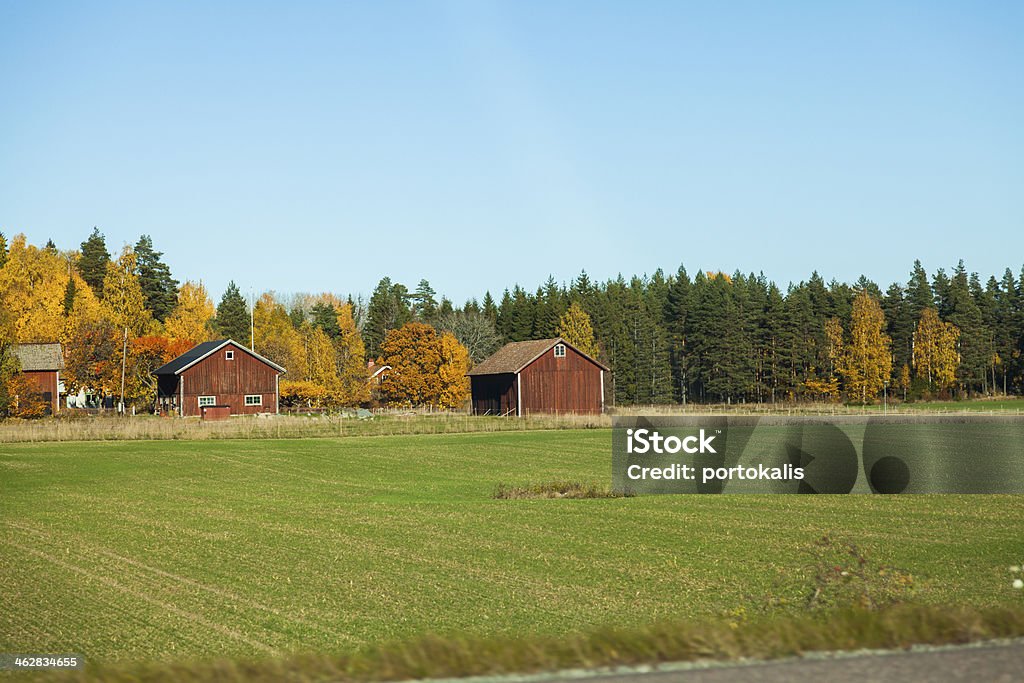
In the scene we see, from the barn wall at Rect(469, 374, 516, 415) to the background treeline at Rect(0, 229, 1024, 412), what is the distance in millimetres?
5190

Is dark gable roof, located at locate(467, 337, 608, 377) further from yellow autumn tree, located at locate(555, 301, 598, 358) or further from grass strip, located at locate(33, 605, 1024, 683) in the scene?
grass strip, located at locate(33, 605, 1024, 683)

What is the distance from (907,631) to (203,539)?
16733mm

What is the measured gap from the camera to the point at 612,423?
6041 centimetres

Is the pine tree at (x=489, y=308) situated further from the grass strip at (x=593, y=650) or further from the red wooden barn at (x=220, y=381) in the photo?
the grass strip at (x=593, y=650)

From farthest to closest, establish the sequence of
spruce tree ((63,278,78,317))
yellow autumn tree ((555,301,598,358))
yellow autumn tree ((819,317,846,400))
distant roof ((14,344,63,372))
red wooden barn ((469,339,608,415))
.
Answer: yellow autumn tree ((819,317,846,400)), yellow autumn tree ((555,301,598,358)), spruce tree ((63,278,78,317)), distant roof ((14,344,63,372)), red wooden barn ((469,339,608,415))

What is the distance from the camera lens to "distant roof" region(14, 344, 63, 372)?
259 feet

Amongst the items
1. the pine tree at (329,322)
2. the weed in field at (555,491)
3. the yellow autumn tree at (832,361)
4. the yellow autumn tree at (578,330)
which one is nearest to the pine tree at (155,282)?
the pine tree at (329,322)

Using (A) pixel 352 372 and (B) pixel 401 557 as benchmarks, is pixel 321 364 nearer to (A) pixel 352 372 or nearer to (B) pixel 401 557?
(A) pixel 352 372

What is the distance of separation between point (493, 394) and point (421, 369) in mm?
10354

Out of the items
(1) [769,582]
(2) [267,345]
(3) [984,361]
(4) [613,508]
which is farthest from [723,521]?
(3) [984,361]

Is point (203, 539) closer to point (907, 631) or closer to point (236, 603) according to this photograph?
point (236, 603)

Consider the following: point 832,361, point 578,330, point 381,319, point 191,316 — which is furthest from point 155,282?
point 832,361

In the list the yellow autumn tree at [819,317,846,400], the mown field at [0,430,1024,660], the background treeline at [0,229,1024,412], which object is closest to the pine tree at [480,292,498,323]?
the background treeline at [0,229,1024,412]

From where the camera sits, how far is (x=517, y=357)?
257 ft
